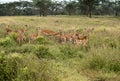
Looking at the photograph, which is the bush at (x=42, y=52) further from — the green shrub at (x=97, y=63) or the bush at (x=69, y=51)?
the green shrub at (x=97, y=63)

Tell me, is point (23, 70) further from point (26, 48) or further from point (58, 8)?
point (58, 8)

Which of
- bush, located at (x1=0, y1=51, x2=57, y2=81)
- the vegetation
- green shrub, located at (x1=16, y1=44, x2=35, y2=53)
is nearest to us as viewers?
bush, located at (x1=0, y1=51, x2=57, y2=81)

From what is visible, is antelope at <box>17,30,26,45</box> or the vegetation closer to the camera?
antelope at <box>17,30,26,45</box>

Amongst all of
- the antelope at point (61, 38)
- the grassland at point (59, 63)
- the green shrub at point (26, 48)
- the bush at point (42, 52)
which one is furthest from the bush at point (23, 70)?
the antelope at point (61, 38)

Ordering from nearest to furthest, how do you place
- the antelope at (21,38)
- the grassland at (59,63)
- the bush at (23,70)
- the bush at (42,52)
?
the bush at (23,70) → the grassland at (59,63) → the bush at (42,52) → the antelope at (21,38)

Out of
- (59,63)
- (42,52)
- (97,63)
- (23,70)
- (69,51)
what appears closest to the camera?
(23,70)

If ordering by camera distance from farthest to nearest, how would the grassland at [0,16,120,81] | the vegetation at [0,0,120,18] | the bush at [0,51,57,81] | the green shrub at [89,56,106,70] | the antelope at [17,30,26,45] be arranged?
the vegetation at [0,0,120,18]
the antelope at [17,30,26,45]
the green shrub at [89,56,106,70]
the grassland at [0,16,120,81]
the bush at [0,51,57,81]

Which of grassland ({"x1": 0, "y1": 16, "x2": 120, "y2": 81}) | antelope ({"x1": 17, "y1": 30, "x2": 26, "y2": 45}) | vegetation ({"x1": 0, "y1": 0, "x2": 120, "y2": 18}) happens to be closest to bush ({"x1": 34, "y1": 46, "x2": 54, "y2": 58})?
grassland ({"x1": 0, "y1": 16, "x2": 120, "y2": 81})

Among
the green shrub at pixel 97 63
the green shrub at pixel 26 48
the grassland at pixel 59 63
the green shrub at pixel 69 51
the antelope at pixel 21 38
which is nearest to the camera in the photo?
the grassland at pixel 59 63

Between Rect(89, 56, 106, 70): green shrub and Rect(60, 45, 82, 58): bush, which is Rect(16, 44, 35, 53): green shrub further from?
Rect(89, 56, 106, 70): green shrub

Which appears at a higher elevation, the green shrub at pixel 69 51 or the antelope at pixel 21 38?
the antelope at pixel 21 38

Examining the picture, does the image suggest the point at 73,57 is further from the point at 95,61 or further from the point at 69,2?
the point at 69,2

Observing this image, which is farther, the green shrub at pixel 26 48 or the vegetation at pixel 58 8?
the vegetation at pixel 58 8

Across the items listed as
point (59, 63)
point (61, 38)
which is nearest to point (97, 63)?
point (59, 63)
